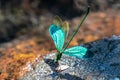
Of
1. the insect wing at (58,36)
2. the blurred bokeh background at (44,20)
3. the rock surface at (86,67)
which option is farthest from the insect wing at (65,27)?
the blurred bokeh background at (44,20)

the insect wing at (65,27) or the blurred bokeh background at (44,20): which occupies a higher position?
the insect wing at (65,27)

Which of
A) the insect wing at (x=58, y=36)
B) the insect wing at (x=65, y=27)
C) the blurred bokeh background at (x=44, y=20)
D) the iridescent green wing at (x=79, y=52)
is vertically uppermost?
the insect wing at (x=65, y=27)

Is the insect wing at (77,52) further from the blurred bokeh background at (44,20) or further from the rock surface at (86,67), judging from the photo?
the blurred bokeh background at (44,20)

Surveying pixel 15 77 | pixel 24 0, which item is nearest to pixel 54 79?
pixel 15 77

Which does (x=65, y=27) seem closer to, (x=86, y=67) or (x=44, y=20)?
(x=86, y=67)

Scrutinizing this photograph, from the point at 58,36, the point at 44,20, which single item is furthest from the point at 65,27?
the point at 44,20
